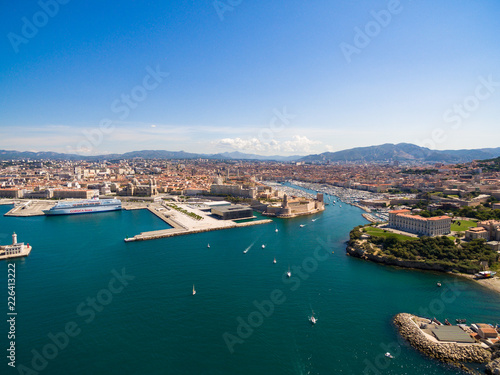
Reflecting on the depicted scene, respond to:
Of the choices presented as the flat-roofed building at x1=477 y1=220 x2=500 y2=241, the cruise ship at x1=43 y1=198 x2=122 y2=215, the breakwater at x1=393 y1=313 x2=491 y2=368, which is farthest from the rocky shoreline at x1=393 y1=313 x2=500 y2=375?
the cruise ship at x1=43 y1=198 x2=122 y2=215

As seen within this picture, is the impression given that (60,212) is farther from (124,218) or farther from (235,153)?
(235,153)

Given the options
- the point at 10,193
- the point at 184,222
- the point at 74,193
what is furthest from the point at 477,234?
the point at 10,193

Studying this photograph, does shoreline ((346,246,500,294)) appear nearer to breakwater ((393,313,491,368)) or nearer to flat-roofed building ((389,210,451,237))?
breakwater ((393,313,491,368))

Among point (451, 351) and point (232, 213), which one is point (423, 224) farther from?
point (232, 213)

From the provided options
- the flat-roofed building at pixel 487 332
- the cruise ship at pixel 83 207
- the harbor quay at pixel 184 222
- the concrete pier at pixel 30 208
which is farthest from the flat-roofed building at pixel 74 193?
the flat-roofed building at pixel 487 332

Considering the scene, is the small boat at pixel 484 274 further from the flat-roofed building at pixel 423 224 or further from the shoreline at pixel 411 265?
the flat-roofed building at pixel 423 224

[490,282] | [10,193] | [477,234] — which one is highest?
[477,234]

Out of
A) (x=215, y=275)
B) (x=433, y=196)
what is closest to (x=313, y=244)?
(x=215, y=275)
